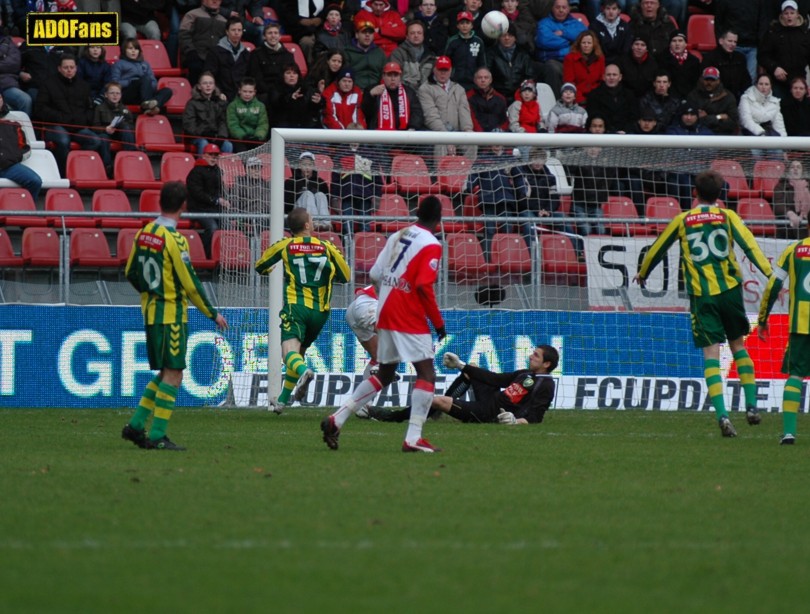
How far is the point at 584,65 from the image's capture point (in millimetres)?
21406

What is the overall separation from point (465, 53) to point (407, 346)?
11.9 m

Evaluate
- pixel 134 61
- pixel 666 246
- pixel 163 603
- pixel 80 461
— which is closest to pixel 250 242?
pixel 134 61

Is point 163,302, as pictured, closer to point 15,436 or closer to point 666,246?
point 15,436

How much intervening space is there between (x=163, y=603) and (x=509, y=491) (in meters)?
3.48

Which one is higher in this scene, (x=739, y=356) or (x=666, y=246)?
(x=666, y=246)

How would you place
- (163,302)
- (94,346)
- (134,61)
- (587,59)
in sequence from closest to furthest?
(163,302)
(94,346)
(134,61)
(587,59)

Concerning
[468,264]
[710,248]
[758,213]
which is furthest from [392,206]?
[710,248]

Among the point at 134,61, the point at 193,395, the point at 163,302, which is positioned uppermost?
the point at 134,61

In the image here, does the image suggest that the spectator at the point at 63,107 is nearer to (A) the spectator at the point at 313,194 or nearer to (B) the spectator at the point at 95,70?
(B) the spectator at the point at 95,70

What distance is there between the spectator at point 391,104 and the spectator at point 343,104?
0.13 meters

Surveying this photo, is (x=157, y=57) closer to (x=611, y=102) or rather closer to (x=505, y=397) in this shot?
(x=611, y=102)

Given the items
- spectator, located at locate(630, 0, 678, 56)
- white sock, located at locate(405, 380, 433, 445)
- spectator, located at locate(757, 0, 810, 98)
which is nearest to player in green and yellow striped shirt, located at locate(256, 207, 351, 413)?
white sock, located at locate(405, 380, 433, 445)

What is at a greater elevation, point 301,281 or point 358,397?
point 301,281

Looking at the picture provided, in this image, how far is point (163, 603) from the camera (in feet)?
16.4
